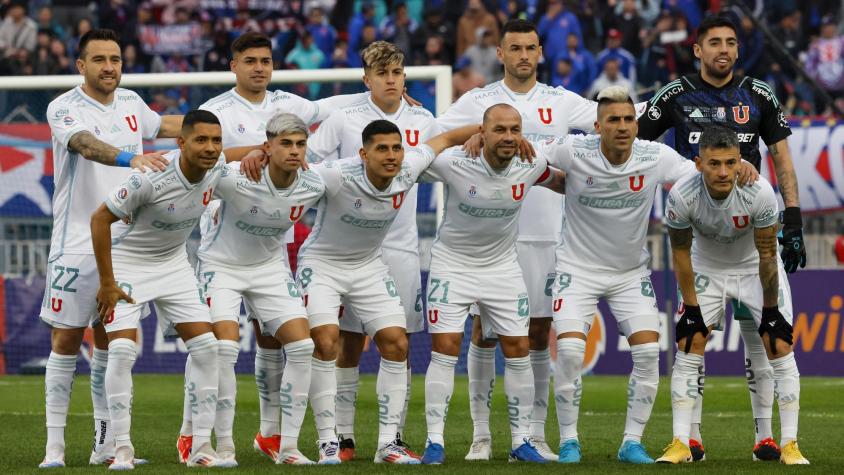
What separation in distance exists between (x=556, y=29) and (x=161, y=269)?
1457 cm

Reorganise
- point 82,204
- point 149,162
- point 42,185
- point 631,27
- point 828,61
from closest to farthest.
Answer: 1. point 149,162
2. point 82,204
3. point 42,185
4. point 828,61
5. point 631,27

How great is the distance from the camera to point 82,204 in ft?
32.9

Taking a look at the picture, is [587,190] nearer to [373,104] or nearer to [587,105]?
[587,105]

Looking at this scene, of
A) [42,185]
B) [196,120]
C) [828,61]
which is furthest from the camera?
[828,61]

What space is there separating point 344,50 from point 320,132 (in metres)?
13.0

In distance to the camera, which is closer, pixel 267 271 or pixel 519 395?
pixel 267 271

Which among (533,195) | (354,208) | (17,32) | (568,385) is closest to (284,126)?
(354,208)

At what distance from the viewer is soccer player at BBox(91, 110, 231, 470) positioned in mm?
9281

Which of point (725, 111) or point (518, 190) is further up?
point (725, 111)

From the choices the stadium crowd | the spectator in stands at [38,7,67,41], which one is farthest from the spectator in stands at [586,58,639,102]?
the spectator in stands at [38,7,67,41]

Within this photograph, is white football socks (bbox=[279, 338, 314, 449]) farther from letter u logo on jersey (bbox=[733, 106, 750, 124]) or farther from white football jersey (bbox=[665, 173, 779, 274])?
letter u logo on jersey (bbox=[733, 106, 750, 124])

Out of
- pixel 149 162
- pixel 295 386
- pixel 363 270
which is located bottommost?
pixel 295 386

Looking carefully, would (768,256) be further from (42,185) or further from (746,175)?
(42,185)

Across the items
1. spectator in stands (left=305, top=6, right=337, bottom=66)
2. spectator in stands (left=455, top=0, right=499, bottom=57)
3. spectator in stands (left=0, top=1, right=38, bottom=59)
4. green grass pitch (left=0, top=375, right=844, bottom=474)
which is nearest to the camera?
green grass pitch (left=0, top=375, right=844, bottom=474)
